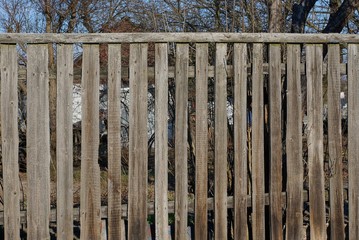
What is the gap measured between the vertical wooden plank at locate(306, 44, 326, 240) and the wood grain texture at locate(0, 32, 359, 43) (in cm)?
13

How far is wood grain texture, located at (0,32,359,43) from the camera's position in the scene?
429 centimetres

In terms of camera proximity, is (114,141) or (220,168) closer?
(114,141)

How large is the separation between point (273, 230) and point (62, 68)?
2.09 metres

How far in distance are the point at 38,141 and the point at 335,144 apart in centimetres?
236

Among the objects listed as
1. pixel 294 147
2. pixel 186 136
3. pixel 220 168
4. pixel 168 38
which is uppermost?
pixel 168 38

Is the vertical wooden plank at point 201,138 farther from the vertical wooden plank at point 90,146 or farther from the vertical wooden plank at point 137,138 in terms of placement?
the vertical wooden plank at point 90,146

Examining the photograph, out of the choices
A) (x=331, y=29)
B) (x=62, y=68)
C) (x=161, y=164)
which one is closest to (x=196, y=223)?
(x=161, y=164)

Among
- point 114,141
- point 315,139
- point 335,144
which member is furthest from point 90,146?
point 335,144

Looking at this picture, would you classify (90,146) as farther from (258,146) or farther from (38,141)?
(258,146)

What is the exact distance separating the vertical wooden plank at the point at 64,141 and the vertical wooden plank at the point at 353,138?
2242mm

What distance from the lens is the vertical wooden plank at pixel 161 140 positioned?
4434 mm

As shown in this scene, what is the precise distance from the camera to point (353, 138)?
475 centimetres

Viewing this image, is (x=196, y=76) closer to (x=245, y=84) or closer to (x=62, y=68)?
(x=245, y=84)

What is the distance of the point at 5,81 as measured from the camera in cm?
426
